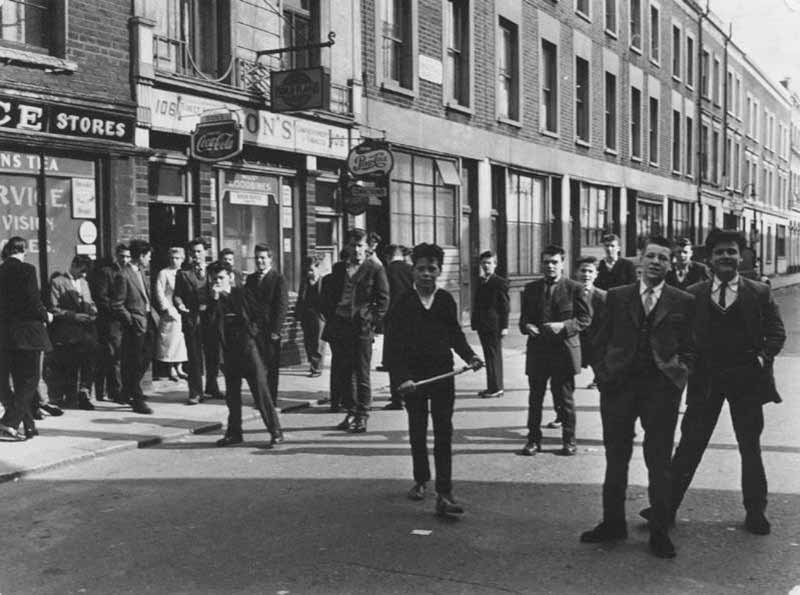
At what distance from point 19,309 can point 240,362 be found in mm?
2150

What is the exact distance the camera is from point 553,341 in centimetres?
809

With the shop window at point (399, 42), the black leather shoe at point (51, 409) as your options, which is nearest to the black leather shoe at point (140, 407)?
the black leather shoe at point (51, 409)

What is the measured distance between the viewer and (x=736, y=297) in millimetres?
5734

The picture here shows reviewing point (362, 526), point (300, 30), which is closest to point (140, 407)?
point (362, 526)

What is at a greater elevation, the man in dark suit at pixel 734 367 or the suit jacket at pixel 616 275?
the suit jacket at pixel 616 275

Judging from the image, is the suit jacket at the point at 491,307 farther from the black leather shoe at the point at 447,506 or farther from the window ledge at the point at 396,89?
the window ledge at the point at 396,89

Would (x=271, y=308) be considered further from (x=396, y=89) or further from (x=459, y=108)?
(x=459, y=108)

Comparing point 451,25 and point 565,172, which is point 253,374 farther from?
point 565,172

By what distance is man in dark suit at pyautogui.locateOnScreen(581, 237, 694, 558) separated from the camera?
5363 mm

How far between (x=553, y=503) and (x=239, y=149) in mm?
7578

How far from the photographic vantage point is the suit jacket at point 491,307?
11548mm

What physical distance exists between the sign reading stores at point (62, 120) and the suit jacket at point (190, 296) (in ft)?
6.33

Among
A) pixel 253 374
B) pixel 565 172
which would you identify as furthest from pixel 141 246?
pixel 565 172

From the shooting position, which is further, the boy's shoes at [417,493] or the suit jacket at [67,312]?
the suit jacket at [67,312]
